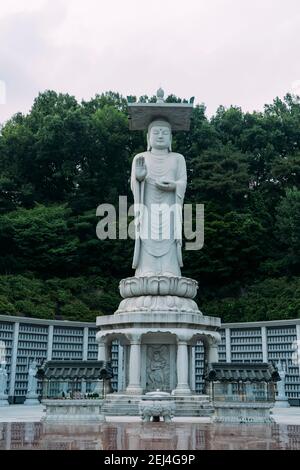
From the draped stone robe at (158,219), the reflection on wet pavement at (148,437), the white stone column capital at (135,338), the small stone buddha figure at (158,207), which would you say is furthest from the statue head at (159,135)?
the reflection on wet pavement at (148,437)

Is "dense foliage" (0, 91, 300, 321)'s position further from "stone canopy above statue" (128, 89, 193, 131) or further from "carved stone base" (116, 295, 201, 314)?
"stone canopy above statue" (128, 89, 193, 131)

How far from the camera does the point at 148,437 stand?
787 cm

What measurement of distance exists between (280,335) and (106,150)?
17.6 metres

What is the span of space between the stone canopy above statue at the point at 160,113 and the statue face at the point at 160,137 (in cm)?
37

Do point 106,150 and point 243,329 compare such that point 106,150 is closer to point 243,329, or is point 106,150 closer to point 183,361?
point 243,329

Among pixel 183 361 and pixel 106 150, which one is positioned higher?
pixel 106 150

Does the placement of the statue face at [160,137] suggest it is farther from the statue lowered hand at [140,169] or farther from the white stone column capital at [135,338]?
the white stone column capital at [135,338]

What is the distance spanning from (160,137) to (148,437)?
1132cm

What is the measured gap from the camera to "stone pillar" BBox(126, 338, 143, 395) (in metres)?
13.9

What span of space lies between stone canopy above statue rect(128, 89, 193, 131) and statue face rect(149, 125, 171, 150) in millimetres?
370

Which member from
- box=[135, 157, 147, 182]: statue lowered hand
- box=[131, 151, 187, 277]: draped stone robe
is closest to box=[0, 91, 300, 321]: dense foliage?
box=[131, 151, 187, 277]: draped stone robe

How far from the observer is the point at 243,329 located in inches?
812

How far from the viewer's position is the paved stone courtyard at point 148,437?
686cm

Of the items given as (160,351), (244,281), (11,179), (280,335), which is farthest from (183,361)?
(11,179)
